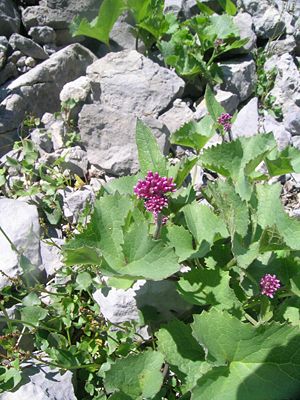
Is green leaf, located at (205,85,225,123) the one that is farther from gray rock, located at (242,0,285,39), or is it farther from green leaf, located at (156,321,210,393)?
gray rock, located at (242,0,285,39)

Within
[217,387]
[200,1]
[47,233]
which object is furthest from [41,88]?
[217,387]

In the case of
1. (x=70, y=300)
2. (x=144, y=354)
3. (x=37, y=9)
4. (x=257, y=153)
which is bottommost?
(x=70, y=300)

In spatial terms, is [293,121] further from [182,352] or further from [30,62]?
[182,352]

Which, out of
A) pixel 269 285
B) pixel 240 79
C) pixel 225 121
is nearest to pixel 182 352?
pixel 269 285

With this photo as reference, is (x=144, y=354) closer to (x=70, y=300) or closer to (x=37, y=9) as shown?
(x=70, y=300)

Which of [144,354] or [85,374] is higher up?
[144,354]

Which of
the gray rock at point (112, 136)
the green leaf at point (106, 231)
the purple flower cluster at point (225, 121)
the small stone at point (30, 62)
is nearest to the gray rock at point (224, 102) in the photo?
the gray rock at point (112, 136)

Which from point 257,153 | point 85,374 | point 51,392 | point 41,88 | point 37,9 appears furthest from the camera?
point 37,9
